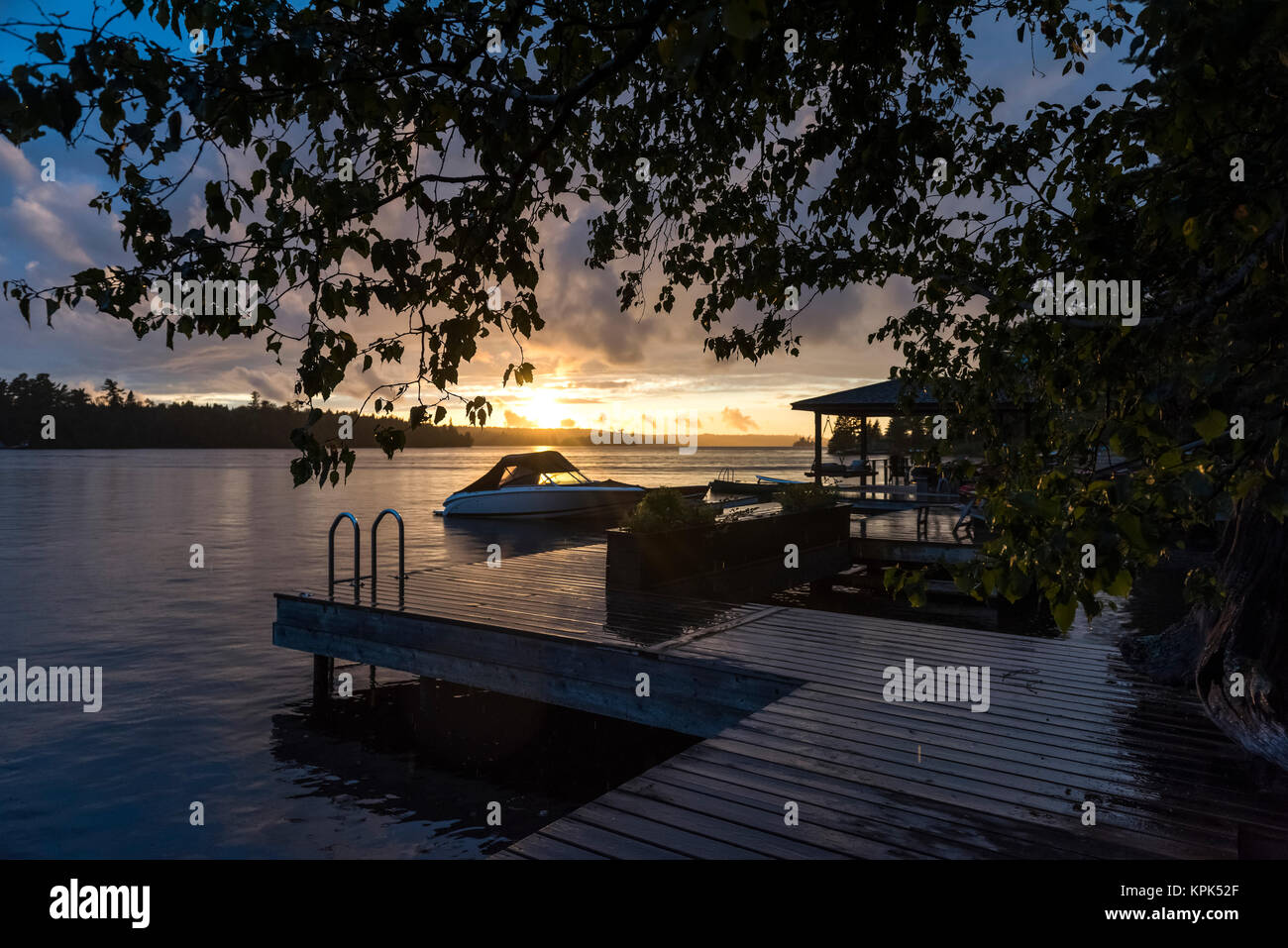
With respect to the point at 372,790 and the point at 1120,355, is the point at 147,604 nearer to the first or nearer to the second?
the point at 372,790

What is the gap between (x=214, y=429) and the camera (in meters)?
174

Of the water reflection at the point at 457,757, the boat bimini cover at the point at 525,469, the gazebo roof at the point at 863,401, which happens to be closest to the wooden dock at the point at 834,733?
the water reflection at the point at 457,757

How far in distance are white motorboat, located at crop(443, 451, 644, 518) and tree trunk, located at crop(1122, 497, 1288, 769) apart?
26256 mm

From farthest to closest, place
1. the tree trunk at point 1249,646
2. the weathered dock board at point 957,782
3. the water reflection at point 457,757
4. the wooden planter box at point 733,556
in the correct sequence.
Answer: the wooden planter box at point 733,556 < the water reflection at point 457,757 < the tree trunk at point 1249,646 < the weathered dock board at point 957,782

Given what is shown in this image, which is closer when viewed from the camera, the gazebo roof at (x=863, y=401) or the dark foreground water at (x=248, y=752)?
the dark foreground water at (x=248, y=752)

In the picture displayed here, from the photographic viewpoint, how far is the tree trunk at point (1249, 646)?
16.8ft

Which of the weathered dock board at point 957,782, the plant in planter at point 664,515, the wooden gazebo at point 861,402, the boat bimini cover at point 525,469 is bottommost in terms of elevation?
the weathered dock board at point 957,782

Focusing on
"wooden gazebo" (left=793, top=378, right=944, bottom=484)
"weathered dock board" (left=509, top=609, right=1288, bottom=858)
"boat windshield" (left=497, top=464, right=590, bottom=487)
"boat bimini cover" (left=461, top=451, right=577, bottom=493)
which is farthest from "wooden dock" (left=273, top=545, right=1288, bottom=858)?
"boat bimini cover" (left=461, top=451, right=577, bottom=493)

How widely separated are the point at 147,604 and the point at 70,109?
18.6m

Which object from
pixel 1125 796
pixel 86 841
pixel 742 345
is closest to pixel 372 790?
pixel 86 841

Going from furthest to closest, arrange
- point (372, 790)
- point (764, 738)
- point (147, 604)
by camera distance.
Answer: point (147, 604), point (372, 790), point (764, 738)

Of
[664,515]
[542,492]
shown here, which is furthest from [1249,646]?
[542,492]

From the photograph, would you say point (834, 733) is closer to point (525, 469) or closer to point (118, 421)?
point (525, 469)

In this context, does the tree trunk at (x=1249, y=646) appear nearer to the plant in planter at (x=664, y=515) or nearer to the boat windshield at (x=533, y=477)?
the plant in planter at (x=664, y=515)
